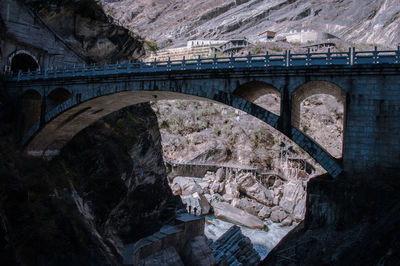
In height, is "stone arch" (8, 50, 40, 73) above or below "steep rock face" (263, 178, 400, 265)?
above

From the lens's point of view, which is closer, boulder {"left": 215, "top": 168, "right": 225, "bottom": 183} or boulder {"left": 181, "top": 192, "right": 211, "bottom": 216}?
boulder {"left": 181, "top": 192, "right": 211, "bottom": 216}

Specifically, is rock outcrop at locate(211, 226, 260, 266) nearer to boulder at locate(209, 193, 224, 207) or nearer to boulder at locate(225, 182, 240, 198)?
boulder at locate(209, 193, 224, 207)

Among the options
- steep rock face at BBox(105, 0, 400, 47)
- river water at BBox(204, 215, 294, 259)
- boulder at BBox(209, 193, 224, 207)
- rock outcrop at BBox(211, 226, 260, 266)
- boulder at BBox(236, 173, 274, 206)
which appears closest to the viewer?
rock outcrop at BBox(211, 226, 260, 266)

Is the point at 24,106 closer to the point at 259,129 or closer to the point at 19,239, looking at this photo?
the point at 19,239

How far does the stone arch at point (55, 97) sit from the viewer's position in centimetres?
2564

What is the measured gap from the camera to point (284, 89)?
639 inches

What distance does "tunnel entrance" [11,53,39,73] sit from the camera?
31.9 metres

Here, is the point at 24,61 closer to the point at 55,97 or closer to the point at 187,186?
the point at 55,97

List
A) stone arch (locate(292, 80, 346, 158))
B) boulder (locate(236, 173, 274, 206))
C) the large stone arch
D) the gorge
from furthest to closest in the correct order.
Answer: boulder (locate(236, 173, 274, 206)) < stone arch (locate(292, 80, 346, 158)) < the large stone arch < the gorge

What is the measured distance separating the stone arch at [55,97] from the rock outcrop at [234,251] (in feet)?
65.9

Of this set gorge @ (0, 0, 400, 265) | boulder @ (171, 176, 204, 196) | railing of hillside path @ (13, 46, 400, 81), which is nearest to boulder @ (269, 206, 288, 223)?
gorge @ (0, 0, 400, 265)

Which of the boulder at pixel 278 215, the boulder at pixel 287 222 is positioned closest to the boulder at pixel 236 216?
the boulder at pixel 278 215

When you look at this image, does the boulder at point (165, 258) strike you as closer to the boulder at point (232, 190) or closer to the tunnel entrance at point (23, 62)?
the boulder at point (232, 190)

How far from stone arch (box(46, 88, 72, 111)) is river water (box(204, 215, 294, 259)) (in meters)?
22.4
